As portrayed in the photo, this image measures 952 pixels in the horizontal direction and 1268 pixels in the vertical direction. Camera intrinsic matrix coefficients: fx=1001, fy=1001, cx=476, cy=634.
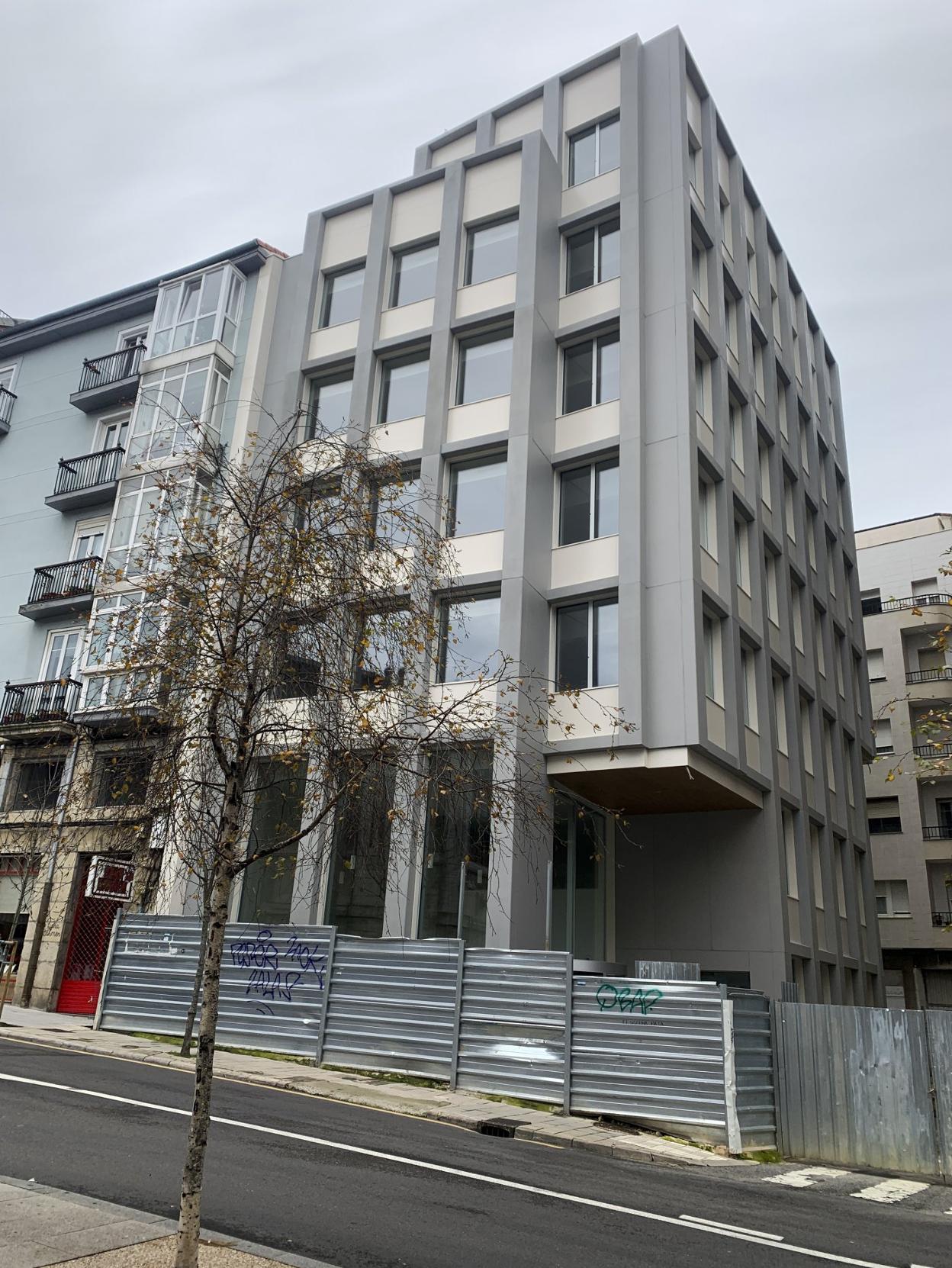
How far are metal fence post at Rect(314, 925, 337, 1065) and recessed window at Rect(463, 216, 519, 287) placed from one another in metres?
15.4

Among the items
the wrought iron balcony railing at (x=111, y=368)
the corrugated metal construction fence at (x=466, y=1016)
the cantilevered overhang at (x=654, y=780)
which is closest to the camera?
the corrugated metal construction fence at (x=466, y=1016)

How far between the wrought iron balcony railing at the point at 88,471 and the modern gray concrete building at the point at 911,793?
29.3 metres

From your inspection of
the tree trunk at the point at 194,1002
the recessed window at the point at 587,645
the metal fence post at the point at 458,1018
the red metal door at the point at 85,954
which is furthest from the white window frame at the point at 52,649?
the metal fence post at the point at 458,1018

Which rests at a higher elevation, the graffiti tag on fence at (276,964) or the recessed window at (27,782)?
the recessed window at (27,782)

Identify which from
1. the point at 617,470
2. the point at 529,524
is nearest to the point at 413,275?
the point at 617,470

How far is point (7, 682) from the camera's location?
89.8 ft

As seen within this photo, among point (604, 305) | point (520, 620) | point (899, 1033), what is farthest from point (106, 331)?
point (899, 1033)

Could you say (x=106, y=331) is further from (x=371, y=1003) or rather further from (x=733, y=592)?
(x=371, y=1003)

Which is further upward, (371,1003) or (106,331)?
(106,331)

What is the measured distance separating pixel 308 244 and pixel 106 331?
796cm

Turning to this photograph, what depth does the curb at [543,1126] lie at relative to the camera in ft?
37.2

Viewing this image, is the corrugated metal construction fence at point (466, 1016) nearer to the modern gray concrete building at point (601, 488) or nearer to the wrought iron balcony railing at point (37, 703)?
the modern gray concrete building at point (601, 488)

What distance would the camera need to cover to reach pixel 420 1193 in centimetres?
789

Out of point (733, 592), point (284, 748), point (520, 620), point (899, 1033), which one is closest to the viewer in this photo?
point (284, 748)
